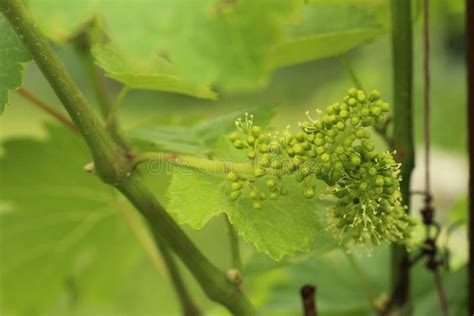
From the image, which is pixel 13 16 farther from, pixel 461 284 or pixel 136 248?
pixel 136 248

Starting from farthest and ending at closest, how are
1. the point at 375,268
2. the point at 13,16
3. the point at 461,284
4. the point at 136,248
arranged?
1. the point at 136,248
2. the point at 375,268
3. the point at 461,284
4. the point at 13,16

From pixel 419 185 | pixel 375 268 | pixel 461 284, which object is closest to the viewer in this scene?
pixel 461 284

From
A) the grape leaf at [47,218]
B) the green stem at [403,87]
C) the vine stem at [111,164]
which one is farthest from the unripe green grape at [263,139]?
the grape leaf at [47,218]

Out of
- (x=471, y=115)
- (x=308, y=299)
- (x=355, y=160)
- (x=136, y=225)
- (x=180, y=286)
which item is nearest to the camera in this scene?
(x=355, y=160)

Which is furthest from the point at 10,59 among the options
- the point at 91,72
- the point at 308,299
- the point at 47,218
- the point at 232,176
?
the point at 47,218

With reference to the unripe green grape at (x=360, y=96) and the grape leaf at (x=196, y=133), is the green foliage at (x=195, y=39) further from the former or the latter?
the unripe green grape at (x=360, y=96)

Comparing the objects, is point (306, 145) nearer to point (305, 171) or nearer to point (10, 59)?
point (305, 171)

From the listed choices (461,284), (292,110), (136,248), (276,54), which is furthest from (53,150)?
(292,110)
